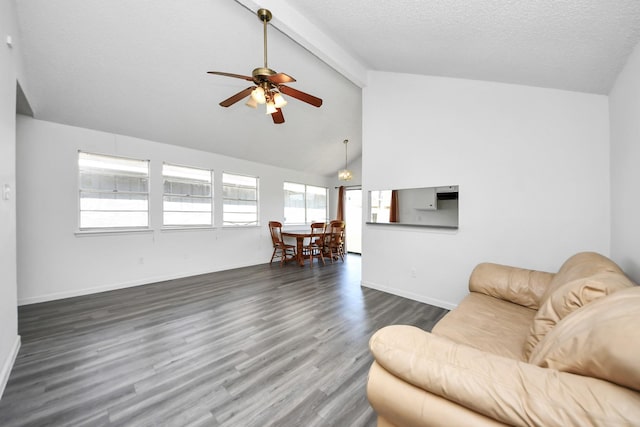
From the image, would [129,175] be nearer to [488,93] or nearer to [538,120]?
[488,93]

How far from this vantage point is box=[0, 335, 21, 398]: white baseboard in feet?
5.56

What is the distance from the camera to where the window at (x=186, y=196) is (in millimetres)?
4516

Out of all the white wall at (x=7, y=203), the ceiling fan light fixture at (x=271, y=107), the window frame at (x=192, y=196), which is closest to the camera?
the white wall at (x=7, y=203)

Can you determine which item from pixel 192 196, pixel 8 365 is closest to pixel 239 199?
pixel 192 196

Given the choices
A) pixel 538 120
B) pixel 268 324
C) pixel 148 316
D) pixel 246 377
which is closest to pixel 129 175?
pixel 148 316

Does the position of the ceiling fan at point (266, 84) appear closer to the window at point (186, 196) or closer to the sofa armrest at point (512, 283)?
the sofa armrest at point (512, 283)

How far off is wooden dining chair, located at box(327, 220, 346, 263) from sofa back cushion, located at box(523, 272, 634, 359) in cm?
462

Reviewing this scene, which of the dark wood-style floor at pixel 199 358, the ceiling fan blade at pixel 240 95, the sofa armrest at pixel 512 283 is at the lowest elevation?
the dark wood-style floor at pixel 199 358

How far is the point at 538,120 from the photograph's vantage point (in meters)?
2.50

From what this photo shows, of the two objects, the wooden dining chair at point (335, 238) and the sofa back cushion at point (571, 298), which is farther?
the wooden dining chair at point (335, 238)

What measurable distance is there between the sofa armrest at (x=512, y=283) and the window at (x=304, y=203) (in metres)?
4.96

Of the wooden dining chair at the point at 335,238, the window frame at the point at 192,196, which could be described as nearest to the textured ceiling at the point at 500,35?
the window frame at the point at 192,196

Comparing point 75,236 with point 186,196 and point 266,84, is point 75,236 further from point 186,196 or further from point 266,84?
point 266,84

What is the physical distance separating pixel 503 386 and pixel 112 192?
16.8ft
